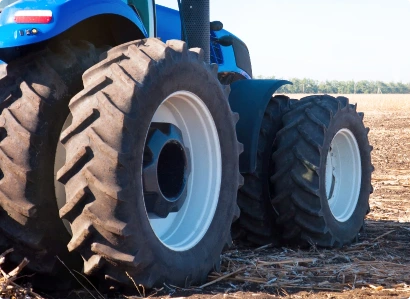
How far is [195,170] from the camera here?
4.27 m

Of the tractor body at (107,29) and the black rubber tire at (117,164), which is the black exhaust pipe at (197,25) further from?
the black rubber tire at (117,164)

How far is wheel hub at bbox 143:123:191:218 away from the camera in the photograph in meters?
3.70

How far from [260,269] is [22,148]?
182cm

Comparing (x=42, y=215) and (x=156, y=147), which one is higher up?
(x=156, y=147)

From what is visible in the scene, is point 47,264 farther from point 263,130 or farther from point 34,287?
point 263,130

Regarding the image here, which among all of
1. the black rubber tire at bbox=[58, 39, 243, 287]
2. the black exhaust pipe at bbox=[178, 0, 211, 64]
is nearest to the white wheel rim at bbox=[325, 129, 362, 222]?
the black exhaust pipe at bbox=[178, 0, 211, 64]

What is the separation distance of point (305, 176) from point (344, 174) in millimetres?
1010

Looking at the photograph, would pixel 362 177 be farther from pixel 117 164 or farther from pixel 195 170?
pixel 117 164

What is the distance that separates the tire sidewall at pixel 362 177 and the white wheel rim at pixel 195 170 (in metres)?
1.22

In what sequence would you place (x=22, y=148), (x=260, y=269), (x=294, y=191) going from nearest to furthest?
(x=22, y=148), (x=260, y=269), (x=294, y=191)

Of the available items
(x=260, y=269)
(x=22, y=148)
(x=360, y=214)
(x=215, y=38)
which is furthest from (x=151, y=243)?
(x=215, y=38)

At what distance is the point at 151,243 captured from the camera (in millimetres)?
3482

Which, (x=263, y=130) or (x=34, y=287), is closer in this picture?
(x=34, y=287)

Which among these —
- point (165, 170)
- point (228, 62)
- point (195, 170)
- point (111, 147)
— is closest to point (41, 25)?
point (111, 147)
